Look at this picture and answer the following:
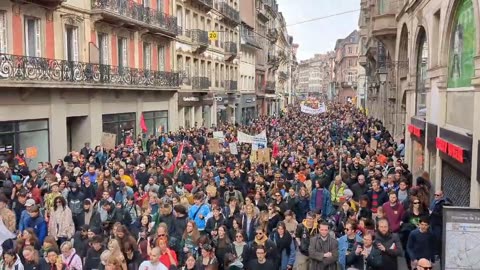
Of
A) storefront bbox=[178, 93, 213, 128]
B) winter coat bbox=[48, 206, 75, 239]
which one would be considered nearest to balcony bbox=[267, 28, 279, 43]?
Result: storefront bbox=[178, 93, 213, 128]

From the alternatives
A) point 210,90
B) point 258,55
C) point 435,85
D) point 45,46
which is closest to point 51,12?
point 45,46

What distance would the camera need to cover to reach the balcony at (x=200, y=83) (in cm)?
3588

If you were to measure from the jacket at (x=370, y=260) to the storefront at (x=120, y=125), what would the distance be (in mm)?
18284

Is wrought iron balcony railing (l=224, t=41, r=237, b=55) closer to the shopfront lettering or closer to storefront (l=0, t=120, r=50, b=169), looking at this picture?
the shopfront lettering

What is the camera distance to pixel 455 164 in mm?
12242

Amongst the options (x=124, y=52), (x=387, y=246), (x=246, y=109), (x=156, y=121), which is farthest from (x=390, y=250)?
(x=246, y=109)

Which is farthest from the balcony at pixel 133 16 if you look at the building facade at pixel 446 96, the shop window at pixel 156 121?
the building facade at pixel 446 96

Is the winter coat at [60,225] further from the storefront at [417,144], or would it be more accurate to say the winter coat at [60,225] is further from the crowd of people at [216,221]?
the storefront at [417,144]

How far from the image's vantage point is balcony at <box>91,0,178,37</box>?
22984 mm

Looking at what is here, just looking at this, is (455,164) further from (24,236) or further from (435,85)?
(24,236)

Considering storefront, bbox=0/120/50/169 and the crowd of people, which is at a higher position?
storefront, bbox=0/120/50/169

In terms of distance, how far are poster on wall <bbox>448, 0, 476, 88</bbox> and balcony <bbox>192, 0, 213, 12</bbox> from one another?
79.4 feet

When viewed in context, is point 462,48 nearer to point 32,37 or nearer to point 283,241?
point 283,241

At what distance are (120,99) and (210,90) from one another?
1506cm
